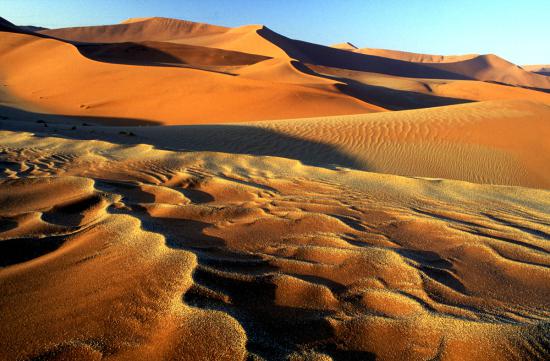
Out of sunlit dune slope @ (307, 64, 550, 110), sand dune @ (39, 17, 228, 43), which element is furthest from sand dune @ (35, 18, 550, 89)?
sunlit dune slope @ (307, 64, 550, 110)

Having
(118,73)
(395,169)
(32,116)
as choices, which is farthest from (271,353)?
(118,73)

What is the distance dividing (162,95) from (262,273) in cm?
1882

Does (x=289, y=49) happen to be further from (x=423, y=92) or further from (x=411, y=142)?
(x=411, y=142)

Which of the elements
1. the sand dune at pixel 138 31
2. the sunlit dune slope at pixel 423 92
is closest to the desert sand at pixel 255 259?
the sunlit dune slope at pixel 423 92

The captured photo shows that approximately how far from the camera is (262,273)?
2129 millimetres

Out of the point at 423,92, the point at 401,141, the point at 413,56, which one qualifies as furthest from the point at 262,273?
the point at 413,56

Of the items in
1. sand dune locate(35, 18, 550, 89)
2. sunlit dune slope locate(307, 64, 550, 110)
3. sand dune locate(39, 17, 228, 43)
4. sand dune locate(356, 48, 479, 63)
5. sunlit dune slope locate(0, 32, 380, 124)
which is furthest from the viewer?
sand dune locate(356, 48, 479, 63)

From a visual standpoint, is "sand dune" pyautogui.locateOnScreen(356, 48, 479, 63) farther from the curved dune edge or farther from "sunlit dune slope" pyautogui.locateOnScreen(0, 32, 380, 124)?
the curved dune edge

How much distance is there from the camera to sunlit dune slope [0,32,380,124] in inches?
685

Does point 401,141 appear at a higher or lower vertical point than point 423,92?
lower

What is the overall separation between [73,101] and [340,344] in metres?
20.8

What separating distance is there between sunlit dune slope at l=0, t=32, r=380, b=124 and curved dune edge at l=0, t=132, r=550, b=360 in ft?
43.9

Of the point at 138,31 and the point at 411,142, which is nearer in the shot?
the point at 411,142

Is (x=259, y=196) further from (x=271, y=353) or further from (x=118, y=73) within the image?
(x=118, y=73)
